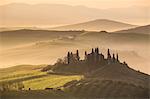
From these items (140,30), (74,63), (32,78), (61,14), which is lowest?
(32,78)

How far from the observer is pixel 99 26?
3744 millimetres

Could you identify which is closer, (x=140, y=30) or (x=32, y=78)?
(x=32, y=78)

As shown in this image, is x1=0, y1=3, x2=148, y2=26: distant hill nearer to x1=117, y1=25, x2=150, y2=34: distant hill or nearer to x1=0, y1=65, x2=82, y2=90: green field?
x1=117, y1=25, x2=150, y2=34: distant hill

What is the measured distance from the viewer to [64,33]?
12.5 feet

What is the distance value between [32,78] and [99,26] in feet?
2.73

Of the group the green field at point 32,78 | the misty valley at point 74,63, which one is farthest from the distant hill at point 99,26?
the green field at point 32,78

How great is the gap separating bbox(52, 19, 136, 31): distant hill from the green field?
1.63 feet

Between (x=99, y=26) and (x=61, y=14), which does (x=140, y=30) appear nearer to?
(x=99, y=26)

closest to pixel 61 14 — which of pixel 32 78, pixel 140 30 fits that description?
pixel 32 78

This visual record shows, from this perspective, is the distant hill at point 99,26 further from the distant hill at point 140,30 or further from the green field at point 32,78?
the green field at point 32,78

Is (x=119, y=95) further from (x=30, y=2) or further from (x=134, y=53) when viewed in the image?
(x=30, y=2)

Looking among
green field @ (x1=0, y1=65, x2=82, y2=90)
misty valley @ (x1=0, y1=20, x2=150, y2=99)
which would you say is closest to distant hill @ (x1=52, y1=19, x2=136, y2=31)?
misty valley @ (x1=0, y1=20, x2=150, y2=99)

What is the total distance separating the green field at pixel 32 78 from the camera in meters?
3.68

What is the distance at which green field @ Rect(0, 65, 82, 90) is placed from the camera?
3678mm
